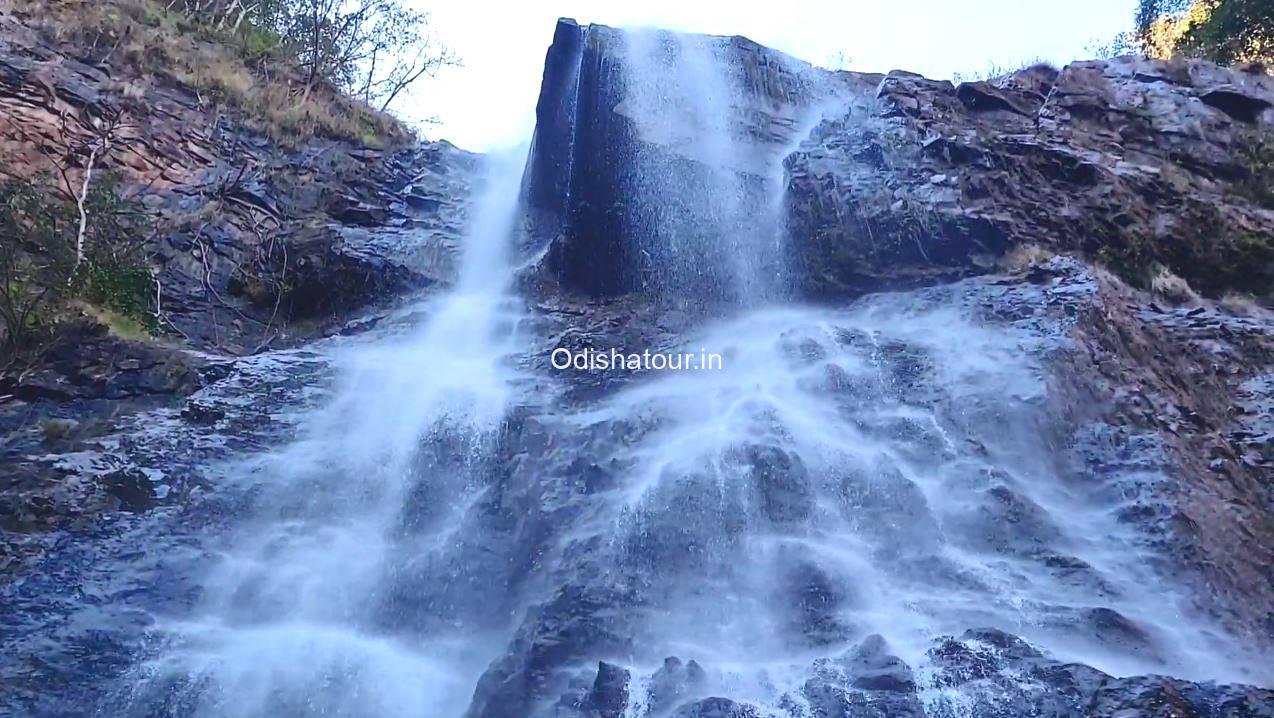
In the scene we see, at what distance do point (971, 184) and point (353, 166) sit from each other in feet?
31.9

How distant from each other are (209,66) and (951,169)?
12442 mm

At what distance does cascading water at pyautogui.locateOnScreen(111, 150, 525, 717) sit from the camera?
7.90m

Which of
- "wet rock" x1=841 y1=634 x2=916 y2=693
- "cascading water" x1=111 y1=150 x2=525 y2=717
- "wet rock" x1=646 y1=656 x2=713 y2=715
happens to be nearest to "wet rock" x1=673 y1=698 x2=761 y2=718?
"wet rock" x1=646 y1=656 x2=713 y2=715

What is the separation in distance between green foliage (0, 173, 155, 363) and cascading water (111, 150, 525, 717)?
2.97 metres

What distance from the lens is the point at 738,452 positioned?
9562 millimetres

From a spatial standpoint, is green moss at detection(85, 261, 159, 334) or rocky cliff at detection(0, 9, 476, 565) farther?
green moss at detection(85, 261, 159, 334)

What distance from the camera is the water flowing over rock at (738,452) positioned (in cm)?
772

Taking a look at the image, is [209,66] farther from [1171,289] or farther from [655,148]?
[1171,289]

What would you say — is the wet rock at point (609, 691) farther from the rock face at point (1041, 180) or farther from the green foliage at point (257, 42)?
the green foliage at point (257, 42)

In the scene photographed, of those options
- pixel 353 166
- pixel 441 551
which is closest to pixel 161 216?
pixel 353 166

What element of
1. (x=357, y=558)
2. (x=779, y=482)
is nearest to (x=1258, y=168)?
(x=779, y=482)

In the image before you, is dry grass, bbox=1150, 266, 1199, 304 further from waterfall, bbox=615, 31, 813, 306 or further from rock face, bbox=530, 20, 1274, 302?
waterfall, bbox=615, 31, 813, 306

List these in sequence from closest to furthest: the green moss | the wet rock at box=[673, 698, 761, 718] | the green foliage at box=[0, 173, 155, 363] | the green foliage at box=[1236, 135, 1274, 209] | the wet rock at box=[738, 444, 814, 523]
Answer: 1. the wet rock at box=[673, 698, 761, 718]
2. the wet rock at box=[738, 444, 814, 523]
3. the green foliage at box=[0, 173, 155, 363]
4. the green moss
5. the green foliage at box=[1236, 135, 1274, 209]

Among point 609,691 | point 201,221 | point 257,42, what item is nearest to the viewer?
point 609,691
